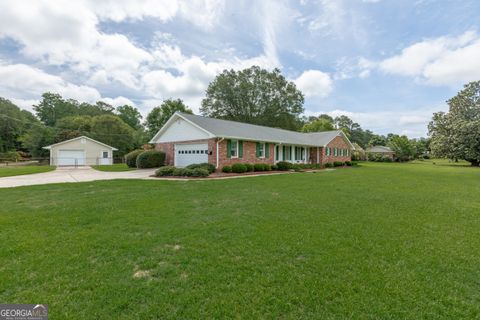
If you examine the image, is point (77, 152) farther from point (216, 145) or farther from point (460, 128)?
point (460, 128)

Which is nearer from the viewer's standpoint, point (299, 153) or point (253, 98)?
point (299, 153)

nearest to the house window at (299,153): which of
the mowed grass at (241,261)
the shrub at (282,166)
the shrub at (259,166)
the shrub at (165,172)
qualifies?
the shrub at (282,166)

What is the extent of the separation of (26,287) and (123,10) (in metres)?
12.9

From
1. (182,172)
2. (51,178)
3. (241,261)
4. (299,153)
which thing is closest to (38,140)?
(51,178)

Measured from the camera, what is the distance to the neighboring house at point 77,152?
2703 centimetres

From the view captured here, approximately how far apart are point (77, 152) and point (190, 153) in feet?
61.4

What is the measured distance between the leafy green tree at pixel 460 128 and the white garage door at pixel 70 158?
49.1 meters

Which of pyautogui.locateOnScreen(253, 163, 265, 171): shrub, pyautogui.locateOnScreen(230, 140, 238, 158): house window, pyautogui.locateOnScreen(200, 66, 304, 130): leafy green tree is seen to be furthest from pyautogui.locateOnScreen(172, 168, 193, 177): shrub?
pyautogui.locateOnScreen(200, 66, 304, 130): leafy green tree

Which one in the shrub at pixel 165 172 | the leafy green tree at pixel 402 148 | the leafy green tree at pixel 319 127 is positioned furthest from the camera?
the leafy green tree at pixel 319 127

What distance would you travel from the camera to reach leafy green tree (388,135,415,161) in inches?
1710

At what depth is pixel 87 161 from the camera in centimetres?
2844

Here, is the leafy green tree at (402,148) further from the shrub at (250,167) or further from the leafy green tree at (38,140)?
the leafy green tree at (38,140)

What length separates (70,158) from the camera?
90.3 feet

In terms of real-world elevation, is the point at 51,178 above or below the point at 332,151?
below
